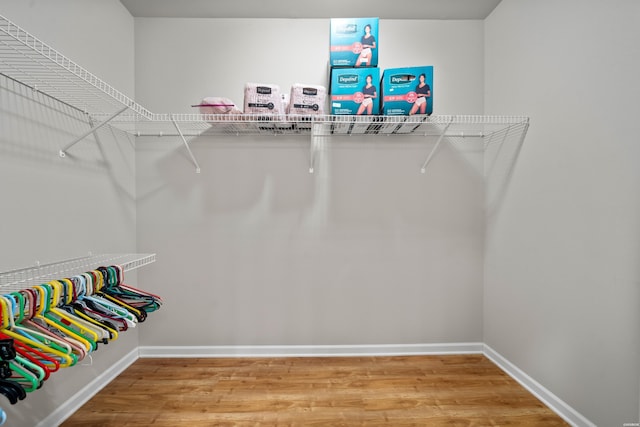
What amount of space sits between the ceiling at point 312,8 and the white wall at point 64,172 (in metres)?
0.30

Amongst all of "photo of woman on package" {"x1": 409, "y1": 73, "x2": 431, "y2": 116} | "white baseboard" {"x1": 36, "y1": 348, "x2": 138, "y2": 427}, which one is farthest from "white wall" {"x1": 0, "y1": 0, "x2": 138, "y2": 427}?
"photo of woman on package" {"x1": 409, "y1": 73, "x2": 431, "y2": 116}

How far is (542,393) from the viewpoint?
1784 millimetres

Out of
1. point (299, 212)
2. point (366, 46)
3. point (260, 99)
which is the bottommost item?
point (299, 212)

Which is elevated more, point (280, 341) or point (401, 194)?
point (401, 194)

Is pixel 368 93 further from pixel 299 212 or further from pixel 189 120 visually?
pixel 189 120

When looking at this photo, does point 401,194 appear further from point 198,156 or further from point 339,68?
point 198,156

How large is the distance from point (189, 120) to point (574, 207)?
227 cm

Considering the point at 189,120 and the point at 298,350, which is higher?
the point at 189,120

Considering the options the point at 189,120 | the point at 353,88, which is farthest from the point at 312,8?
the point at 189,120

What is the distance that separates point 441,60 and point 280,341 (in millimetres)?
2403

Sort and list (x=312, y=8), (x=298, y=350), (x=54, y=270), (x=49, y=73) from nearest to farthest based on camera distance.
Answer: (x=49, y=73) → (x=54, y=270) → (x=312, y=8) → (x=298, y=350)

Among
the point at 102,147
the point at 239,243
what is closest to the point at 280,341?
the point at 239,243

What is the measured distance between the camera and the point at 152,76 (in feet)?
7.57

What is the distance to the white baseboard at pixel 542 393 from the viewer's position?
61.9 inches
